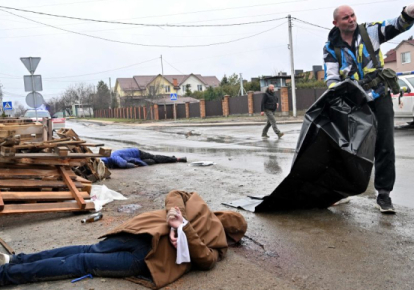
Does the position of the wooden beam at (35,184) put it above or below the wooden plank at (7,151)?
below

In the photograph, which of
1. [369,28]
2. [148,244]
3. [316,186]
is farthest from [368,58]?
[148,244]

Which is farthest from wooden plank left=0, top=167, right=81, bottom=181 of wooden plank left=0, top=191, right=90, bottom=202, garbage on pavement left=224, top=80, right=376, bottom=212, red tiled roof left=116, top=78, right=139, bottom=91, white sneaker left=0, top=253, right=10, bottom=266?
red tiled roof left=116, top=78, right=139, bottom=91

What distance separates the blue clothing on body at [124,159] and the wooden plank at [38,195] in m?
3.22

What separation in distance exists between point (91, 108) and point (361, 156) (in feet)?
324

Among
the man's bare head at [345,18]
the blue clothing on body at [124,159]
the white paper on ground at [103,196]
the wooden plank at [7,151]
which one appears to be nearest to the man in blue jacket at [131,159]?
Answer: the blue clothing on body at [124,159]

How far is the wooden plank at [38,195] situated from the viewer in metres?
4.75

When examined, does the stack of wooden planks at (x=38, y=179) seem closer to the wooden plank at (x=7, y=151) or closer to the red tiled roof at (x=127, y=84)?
the wooden plank at (x=7, y=151)

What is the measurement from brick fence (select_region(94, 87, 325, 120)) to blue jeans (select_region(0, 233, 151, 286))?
27.7m

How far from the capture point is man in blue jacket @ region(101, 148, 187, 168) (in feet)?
28.2

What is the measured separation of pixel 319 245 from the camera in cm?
349

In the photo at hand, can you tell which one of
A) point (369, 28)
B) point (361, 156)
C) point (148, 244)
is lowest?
point (148, 244)

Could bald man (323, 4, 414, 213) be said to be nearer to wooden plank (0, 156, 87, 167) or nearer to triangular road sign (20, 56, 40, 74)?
wooden plank (0, 156, 87, 167)

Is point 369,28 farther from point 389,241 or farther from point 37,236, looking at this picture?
point 37,236

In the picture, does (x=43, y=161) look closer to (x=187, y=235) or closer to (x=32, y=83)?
(x=187, y=235)
